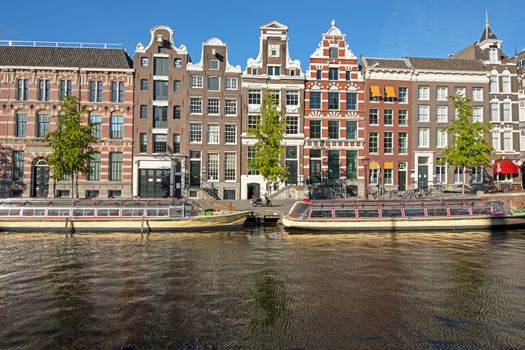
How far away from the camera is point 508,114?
50.3 m

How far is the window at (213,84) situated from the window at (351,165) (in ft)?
58.5

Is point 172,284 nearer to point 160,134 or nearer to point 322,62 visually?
point 160,134

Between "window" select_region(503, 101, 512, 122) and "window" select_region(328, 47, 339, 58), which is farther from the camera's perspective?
"window" select_region(503, 101, 512, 122)

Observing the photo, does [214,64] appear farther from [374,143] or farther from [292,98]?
[374,143]

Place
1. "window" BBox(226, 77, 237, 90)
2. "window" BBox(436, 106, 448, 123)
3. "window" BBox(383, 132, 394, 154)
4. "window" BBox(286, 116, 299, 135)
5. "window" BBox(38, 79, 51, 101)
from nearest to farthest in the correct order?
1. "window" BBox(38, 79, 51, 101)
2. "window" BBox(226, 77, 237, 90)
3. "window" BBox(286, 116, 299, 135)
4. "window" BBox(383, 132, 394, 154)
5. "window" BBox(436, 106, 448, 123)

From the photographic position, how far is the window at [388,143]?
Answer: 158 ft

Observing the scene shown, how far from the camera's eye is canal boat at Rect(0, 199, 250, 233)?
27891 mm

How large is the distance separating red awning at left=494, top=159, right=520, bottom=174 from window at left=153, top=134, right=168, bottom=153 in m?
41.3

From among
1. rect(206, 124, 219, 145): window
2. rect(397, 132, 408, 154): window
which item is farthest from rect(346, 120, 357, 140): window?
rect(206, 124, 219, 145): window

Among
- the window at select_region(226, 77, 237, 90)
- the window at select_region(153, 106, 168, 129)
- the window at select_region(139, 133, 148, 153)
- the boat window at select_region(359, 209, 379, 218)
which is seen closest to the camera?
the boat window at select_region(359, 209, 379, 218)

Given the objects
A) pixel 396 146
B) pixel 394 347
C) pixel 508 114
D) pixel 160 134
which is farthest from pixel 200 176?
pixel 508 114

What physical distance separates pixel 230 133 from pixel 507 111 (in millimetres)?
36471

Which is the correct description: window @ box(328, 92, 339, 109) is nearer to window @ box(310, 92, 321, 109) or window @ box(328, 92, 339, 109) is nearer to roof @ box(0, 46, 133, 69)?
window @ box(310, 92, 321, 109)

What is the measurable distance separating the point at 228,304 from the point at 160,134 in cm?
3560
